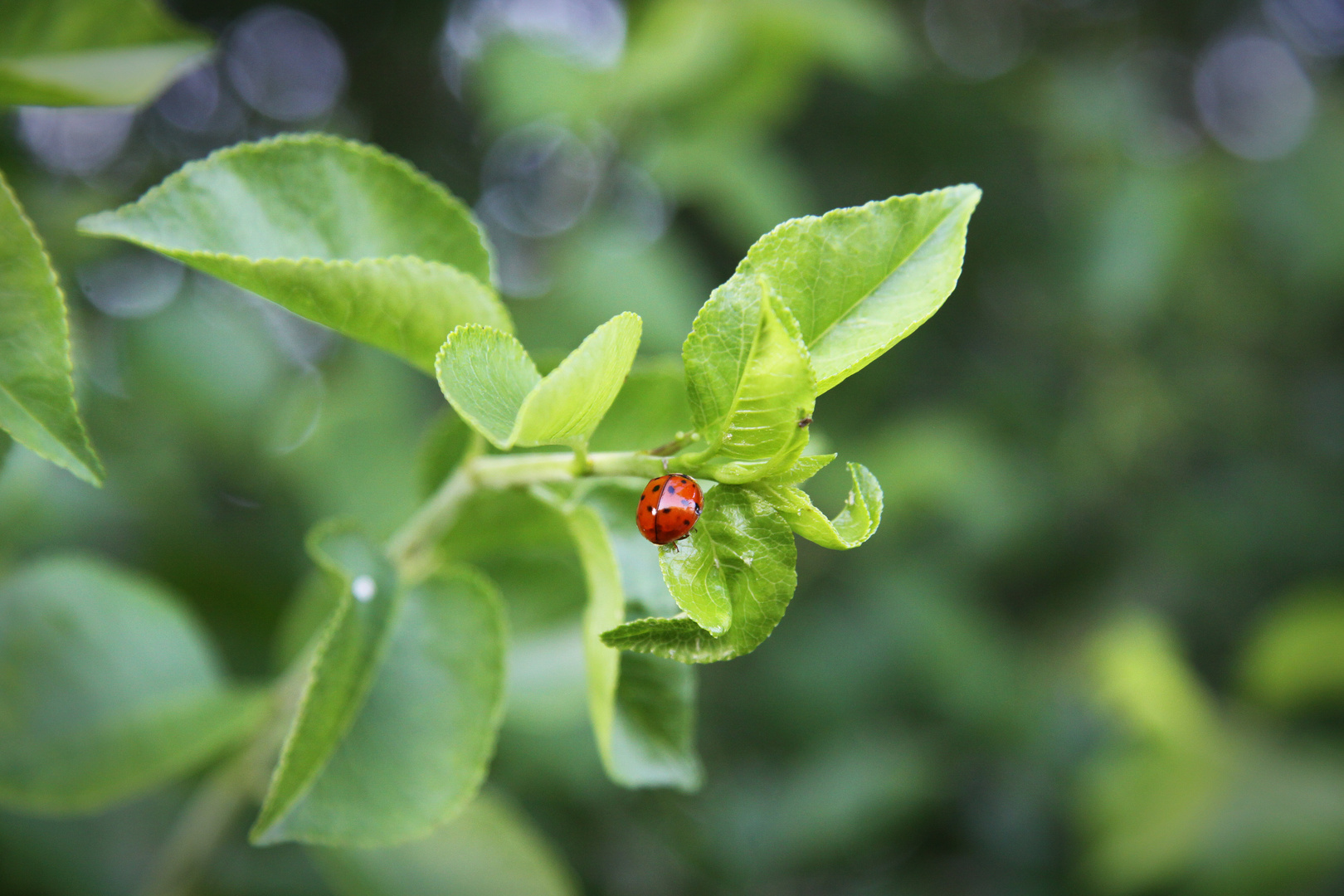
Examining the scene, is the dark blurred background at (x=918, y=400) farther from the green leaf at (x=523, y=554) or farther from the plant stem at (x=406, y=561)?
the green leaf at (x=523, y=554)

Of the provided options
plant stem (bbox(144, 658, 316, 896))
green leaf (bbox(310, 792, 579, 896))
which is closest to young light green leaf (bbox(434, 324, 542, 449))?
plant stem (bbox(144, 658, 316, 896))

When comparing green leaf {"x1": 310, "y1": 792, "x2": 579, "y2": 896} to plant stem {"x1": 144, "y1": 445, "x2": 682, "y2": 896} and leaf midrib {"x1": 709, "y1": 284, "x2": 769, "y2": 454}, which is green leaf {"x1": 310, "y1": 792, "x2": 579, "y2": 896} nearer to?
plant stem {"x1": 144, "y1": 445, "x2": 682, "y2": 896}

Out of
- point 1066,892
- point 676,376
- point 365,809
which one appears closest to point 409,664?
point 365,809

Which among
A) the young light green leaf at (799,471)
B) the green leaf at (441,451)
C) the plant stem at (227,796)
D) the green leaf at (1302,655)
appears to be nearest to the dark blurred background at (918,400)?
the green leaf at (1302,655)

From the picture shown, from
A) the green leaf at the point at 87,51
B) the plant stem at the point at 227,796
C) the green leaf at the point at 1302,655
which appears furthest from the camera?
the green leaf at the point at 1302,655

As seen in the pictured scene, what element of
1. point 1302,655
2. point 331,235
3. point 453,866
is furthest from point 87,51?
point 1302,655
